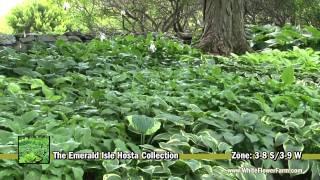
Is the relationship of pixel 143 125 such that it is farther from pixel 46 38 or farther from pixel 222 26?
pixel 46 38

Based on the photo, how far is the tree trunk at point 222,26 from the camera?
17.2 ft

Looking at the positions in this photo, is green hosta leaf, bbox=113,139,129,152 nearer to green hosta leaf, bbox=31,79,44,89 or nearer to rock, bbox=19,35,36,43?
green hosta leaf, bbox=31,79,44,89

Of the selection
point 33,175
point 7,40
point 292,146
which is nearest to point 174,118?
point 292,146

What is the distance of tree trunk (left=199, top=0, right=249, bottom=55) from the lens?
17.2 feet

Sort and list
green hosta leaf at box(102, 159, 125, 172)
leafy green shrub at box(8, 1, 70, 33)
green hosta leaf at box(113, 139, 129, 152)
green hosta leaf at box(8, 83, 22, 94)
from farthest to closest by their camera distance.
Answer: leafy green shrub at box(8, 1, 70, 33)
green hosta leaf at box(8, 83, 22, 94)
green hosta leaf at box(113, 139, 129, 152)
green hosta leaf at box(102, 159, 125, 172)

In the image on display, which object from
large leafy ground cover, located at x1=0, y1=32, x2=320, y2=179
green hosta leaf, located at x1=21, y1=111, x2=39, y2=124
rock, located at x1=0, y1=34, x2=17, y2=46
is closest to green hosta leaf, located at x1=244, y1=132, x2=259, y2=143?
large leafy ground cover, located at x1=0, y1=32, x2=320, y2=179

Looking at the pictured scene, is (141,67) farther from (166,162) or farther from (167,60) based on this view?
(166,162)

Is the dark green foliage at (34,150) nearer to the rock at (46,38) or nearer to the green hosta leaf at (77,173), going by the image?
the green hosta leaf at (77,173)

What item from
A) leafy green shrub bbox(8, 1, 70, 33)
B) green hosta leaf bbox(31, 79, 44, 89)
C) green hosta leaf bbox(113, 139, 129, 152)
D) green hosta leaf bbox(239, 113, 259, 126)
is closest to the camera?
green hosta leaf bbox(113, 139, 129, 152)

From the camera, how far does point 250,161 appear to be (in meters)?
2.11

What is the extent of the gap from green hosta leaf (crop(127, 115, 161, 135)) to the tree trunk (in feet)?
10.5

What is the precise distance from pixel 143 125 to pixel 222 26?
333cm

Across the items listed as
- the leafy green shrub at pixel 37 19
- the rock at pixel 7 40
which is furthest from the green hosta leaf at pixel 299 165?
the leafy green shrub at pixel 37 19

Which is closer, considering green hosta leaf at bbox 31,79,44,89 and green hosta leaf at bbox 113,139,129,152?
green hosta leaf at bbox 113,139,129,152
